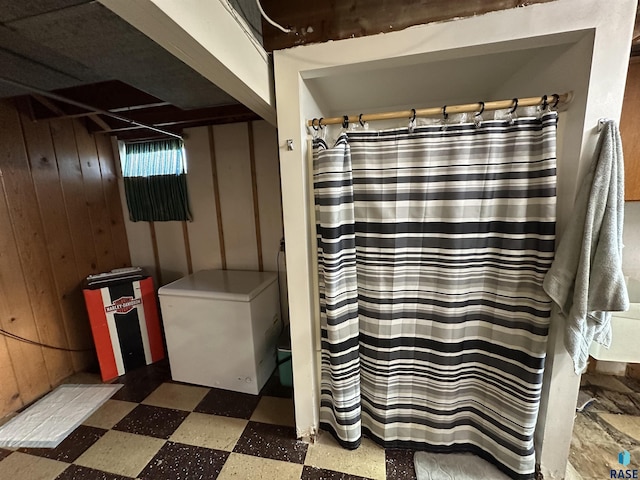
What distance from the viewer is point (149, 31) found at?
2.42ft

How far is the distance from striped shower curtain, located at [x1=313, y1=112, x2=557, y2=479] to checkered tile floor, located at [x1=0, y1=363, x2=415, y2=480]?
5.4 inches

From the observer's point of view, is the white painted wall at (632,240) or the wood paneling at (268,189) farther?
the wood paneling at (268,189)

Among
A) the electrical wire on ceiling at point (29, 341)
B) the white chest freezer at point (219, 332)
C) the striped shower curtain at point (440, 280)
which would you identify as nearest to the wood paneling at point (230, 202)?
the white chest freezer at point (219, 332)

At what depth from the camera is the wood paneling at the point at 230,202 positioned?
93.5 inches

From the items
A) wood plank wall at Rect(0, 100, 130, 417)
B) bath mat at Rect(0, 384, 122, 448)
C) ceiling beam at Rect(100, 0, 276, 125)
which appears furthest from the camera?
wood plank wall at Rect(0, 100, 130, 417)

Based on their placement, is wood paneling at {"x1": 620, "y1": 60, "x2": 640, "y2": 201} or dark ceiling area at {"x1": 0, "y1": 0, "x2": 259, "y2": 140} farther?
wood paneling at {"x1": 620, "y1": 60, "x2": 640, "y2": 201}

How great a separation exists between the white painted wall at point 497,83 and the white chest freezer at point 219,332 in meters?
0.54

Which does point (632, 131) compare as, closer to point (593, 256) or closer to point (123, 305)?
point (593, 256)

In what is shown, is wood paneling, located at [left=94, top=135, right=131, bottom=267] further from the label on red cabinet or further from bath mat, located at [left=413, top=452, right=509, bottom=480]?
bath mat, located at [left=413, top=452, right=509, bottom=480]

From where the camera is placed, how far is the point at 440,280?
132cm

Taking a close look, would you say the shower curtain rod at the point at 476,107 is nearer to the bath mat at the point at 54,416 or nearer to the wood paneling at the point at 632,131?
the wood paneling at the point at 632,131

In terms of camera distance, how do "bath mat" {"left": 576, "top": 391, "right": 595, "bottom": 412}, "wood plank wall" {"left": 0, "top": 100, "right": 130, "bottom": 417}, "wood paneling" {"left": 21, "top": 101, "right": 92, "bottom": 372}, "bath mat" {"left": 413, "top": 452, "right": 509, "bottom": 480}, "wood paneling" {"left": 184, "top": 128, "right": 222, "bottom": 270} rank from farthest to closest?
"wood paneling" {"left": 184, "top": 128, "right": 222, "bottom": 270} < "wood paneling" {"left": 21, "top": 101, "right": 92, "bottom": 372} < "wood plank wall" {"left": 0, "top": 100, "right": 130, "bottom": 417} < "bath mat" {"left": 576, "top": 391, "right": 595, "bottom": 412} < "bath mat" {"left": 413, "top": 452, "right": 509, "bottom": 480}

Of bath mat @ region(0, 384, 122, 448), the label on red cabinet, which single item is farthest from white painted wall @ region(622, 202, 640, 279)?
bath mat @ region(0, 384, 122, 448)

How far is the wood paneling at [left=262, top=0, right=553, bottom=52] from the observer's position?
1.12 meters
